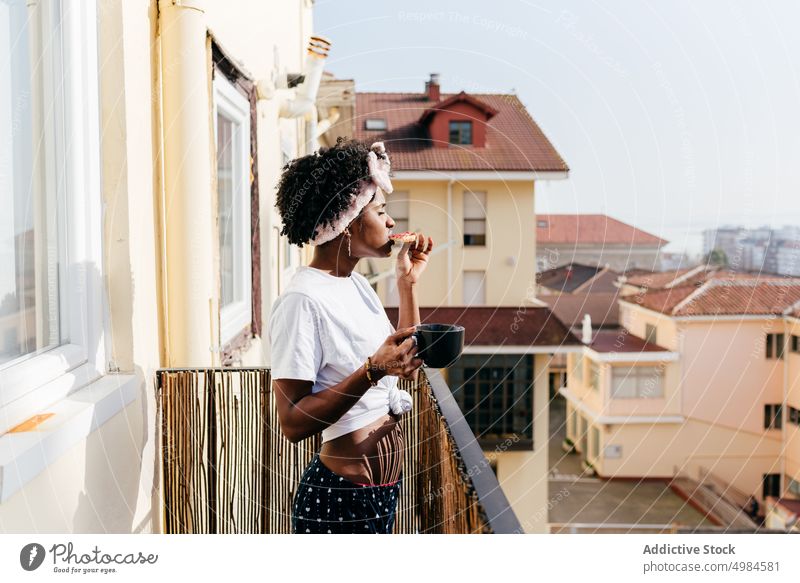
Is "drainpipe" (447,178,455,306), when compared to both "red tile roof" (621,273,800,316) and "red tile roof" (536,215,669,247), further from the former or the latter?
"red tile roof" (621,273,800,316)

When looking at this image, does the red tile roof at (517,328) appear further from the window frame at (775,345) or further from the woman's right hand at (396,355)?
the woman's right hand at (396,355)

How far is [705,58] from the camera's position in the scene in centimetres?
212

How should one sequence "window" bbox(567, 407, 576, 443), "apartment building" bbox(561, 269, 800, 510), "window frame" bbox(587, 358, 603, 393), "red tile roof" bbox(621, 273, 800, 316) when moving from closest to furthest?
"red tile roof" bbox(621, 273, 800, 316), "apartment building" bbox(561, 269, 800, 510), "window frame" bbox(587, 358, 603, 393), "window" bbox(567, 407, 576, 443)

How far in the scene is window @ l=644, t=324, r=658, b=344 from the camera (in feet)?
41.9

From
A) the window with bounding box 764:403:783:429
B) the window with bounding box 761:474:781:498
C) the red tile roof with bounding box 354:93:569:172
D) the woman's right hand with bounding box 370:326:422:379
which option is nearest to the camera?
the woman's right hand with bounding box 370:326:422:379

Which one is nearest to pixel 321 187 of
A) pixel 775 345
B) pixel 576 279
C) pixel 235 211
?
pixel 235 211

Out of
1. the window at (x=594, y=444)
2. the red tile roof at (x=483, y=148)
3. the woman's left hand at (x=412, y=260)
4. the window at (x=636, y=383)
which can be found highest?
the red tile roof at (x=483, y=148)

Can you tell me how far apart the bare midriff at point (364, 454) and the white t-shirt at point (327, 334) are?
17 mm

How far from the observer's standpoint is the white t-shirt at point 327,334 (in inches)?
42.9

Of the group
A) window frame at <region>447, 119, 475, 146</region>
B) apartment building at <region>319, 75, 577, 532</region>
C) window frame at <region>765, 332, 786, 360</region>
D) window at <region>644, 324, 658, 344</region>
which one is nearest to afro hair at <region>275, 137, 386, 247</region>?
apartment building at <region>319, 75, 577, 532</region>

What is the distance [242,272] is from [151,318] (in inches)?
41.2

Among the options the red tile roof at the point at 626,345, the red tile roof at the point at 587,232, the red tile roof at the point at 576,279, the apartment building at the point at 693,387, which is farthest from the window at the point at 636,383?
the red tile roof at the point at 587,232

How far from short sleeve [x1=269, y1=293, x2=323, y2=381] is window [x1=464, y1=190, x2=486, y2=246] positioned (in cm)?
838

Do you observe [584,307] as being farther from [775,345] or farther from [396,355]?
[396,355]
